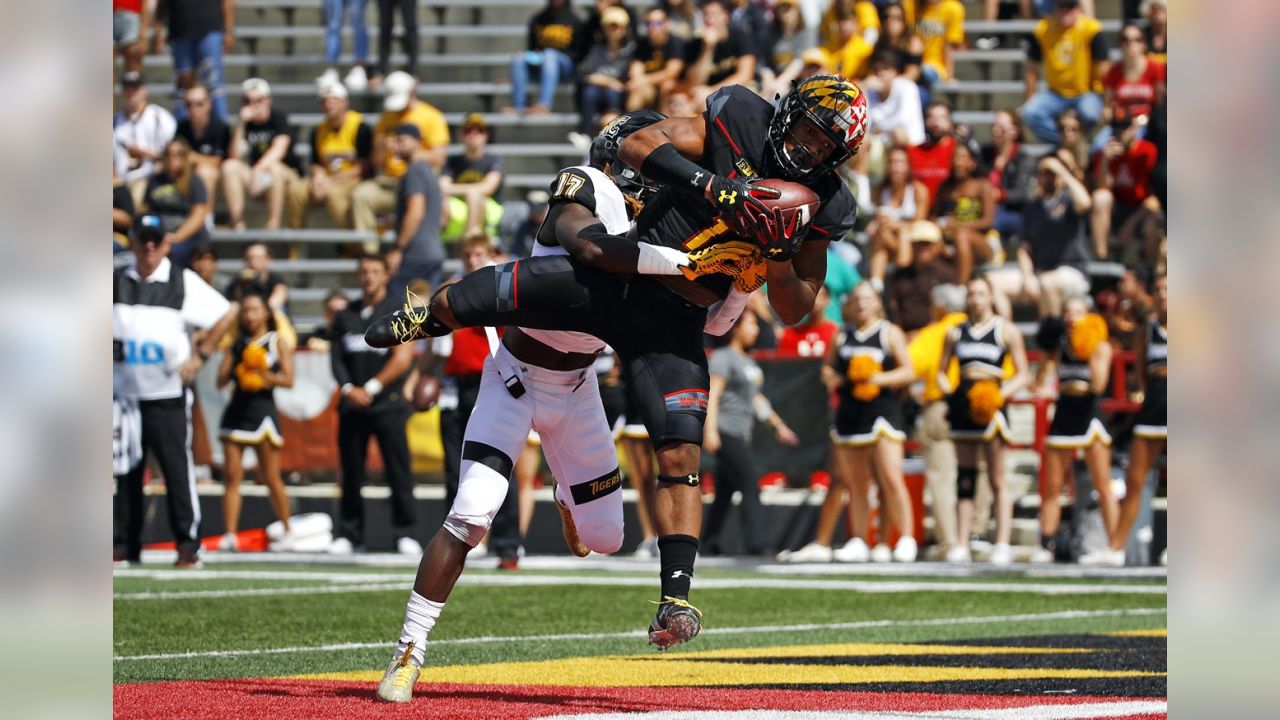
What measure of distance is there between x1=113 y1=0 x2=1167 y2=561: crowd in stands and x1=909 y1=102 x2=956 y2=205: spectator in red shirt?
0.8 inches

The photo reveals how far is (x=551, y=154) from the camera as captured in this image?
66.7ft

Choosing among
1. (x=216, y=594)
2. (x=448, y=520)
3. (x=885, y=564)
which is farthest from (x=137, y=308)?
(x=448, y=520)

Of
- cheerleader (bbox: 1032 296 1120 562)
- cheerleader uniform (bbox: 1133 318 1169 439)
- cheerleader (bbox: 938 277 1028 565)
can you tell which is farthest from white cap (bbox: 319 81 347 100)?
cheerleader uniform (bbox: 1133 318 1169 439)

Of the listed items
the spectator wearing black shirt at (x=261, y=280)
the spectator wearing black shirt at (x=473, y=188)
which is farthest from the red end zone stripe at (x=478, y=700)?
the spectator wearing black shirt at (x=473, y=188)

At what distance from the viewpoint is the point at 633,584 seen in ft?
38.8

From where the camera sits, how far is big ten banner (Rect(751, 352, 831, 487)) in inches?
589

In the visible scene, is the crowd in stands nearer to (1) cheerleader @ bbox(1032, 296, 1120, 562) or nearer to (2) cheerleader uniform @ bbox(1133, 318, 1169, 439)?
(1) cheerleader @ bbox(1032, 296, 1120, 562)

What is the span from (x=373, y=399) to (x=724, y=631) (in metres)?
5.95

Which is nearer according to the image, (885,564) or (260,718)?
(260,718)

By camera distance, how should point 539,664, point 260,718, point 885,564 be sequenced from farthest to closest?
point 885,564, point 539,664, point 260,718

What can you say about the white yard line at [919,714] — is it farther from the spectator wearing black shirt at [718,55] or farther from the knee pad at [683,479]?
the spectator wearing black shirt at [718,55]

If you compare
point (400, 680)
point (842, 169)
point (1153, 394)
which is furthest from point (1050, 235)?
point (400, 680)
